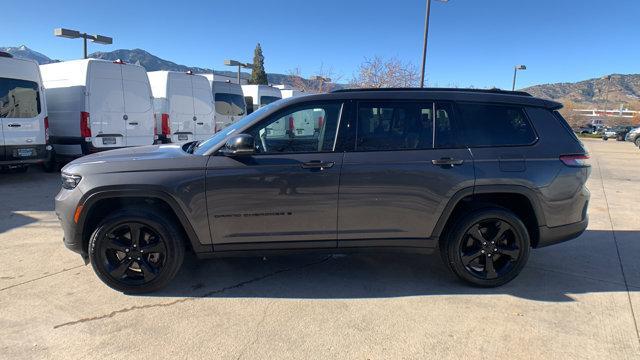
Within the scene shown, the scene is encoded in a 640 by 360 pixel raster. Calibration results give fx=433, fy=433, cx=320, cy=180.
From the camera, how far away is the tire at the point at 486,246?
3.80m

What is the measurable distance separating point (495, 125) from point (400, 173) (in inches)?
39.9

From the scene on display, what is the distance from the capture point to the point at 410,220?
148 inches

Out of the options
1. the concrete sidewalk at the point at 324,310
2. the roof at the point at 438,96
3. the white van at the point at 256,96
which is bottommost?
the concrete sidewalk at the point at 324,310

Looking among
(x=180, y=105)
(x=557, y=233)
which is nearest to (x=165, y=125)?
(x=180, y=105)

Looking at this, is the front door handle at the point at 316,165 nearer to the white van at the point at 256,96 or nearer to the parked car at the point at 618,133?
the white van at the point at 256,96

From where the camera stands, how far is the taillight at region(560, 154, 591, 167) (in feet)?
12.6

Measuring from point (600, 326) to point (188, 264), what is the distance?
3.64 meters

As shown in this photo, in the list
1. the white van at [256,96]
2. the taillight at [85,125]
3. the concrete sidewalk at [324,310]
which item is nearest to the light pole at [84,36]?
A: the white van at [256,96]

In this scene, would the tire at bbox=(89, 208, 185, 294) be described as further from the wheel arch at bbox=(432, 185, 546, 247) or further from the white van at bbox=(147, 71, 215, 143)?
the white van at bbox=(147, 71, 215, 143)

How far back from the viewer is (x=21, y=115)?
865 centimetres

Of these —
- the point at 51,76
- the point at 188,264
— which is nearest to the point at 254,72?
the point at 51,76

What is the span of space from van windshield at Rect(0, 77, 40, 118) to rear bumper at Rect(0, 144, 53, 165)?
2.04ft

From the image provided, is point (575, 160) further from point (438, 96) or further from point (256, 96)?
point (256, 96)

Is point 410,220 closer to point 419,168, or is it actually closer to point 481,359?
point 419,168
